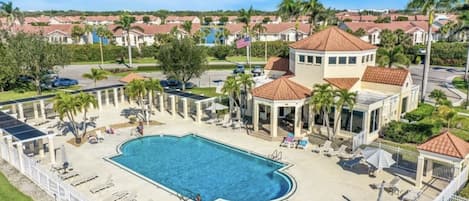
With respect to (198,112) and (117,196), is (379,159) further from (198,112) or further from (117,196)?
(198,112)

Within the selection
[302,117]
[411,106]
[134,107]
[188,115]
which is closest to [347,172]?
[302,117]

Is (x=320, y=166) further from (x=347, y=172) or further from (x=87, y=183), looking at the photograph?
(x=87, y=183)

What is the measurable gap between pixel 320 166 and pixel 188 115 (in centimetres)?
1877

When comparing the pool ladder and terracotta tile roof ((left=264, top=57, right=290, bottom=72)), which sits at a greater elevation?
terracotta tile roof ((left=264, top=57, right=290, bottom=72))

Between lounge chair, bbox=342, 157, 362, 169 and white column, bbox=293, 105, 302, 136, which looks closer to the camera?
lounge chair, bbox=342, 157, 362, 169

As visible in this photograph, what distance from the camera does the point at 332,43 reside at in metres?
36.2

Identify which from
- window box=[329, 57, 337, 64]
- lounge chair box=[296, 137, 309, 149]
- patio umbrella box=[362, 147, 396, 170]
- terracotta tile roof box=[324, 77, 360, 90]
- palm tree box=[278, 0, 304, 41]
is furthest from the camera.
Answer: palm tree box=[278, 0, 304, 41]

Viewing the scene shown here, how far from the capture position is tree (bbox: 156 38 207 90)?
4988cm

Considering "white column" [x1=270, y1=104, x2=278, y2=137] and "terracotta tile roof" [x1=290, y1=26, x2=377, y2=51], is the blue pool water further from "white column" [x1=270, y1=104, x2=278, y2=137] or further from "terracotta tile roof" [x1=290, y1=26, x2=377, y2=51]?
"terracotta tile roof" [x1=290, y1=26, x2=377, y2=51]

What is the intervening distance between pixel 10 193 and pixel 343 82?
2832cm

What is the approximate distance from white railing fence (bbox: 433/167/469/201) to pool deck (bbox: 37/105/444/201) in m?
1.51

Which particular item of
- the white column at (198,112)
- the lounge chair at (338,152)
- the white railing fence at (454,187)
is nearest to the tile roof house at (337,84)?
the lounge chair at (338,152)

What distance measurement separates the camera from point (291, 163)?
28.0m

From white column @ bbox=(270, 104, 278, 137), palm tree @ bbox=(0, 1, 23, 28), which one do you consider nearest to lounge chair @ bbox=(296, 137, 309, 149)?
white column @ bbox=(270, 104, 278, 137)
